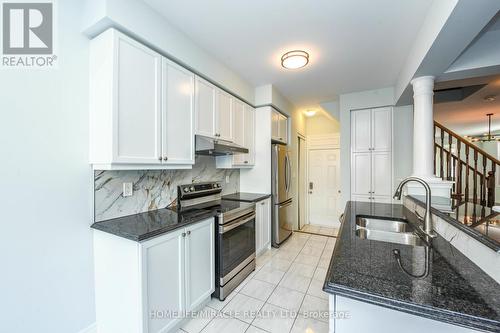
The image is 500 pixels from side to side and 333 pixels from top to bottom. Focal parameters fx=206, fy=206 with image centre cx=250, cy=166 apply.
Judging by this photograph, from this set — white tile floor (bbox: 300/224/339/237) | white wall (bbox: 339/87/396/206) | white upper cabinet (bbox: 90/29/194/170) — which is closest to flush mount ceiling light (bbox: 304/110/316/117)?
white wall (bbox: 339/87/396/206)

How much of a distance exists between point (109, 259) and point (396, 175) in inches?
159

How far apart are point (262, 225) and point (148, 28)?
9.09 ft

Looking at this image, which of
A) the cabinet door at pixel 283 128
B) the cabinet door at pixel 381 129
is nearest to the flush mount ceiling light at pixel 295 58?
the cabinet door at pixel 283 128

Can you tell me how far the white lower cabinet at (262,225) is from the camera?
120 inches

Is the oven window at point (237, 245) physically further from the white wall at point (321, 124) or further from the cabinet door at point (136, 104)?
the white wall at point (321, 124)

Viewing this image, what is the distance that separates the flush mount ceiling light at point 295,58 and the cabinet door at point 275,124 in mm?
1088

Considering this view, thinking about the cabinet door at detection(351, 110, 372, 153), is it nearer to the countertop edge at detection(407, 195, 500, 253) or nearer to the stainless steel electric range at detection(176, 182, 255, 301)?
the stainless steel electric range at detection(176, 182, 255, 301)

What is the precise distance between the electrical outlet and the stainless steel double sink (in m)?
2.02

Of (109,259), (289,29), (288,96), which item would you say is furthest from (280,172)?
(109,259)

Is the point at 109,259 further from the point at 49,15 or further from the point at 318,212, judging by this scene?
the point at 318,212

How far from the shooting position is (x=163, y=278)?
1.58 meters

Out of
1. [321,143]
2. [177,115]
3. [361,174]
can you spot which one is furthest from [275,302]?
[321,143]

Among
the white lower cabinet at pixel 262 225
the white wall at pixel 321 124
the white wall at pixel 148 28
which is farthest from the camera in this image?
the white wall at pixel 321 124

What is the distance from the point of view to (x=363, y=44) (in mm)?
2277
